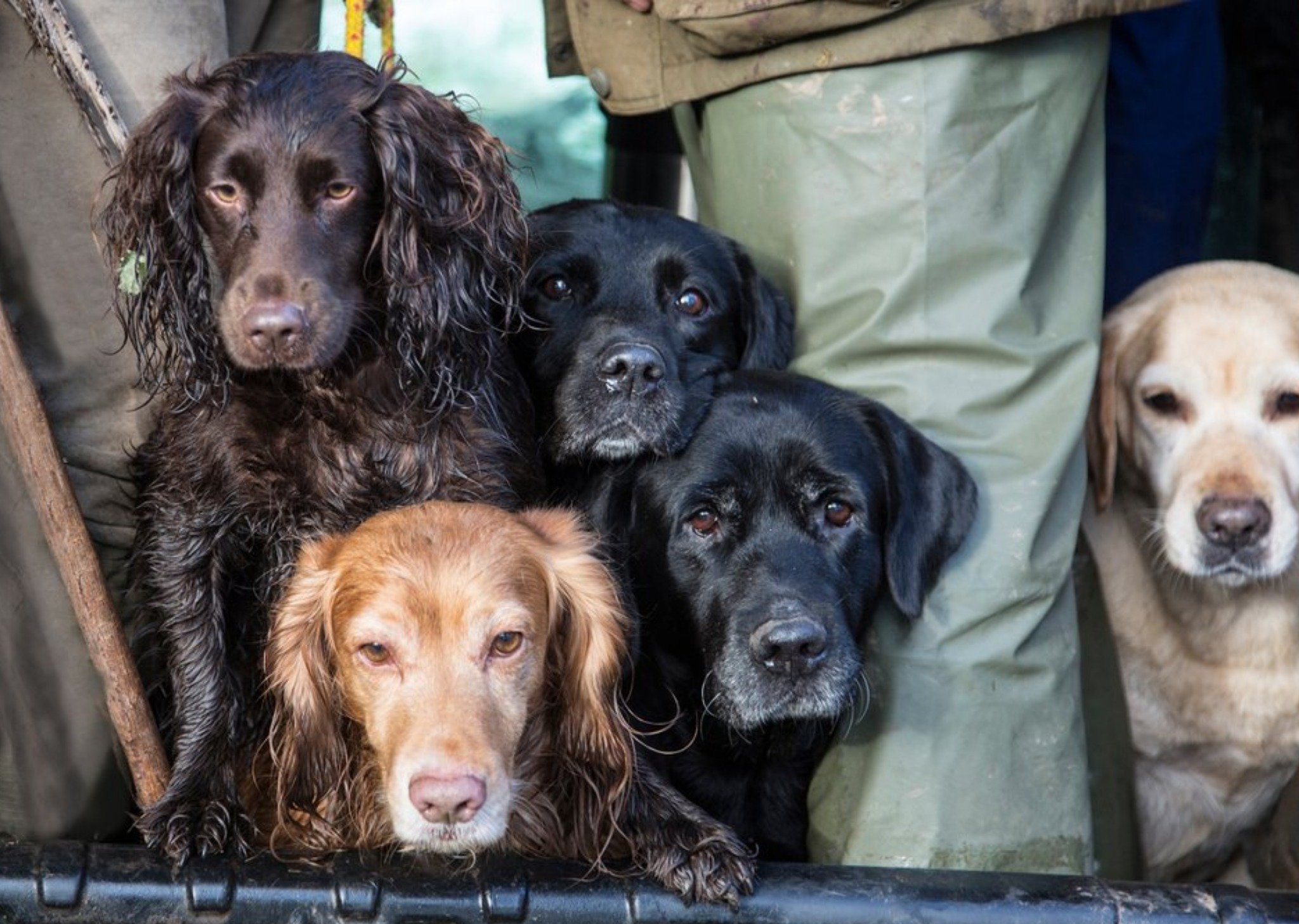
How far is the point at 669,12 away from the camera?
10.1 feet

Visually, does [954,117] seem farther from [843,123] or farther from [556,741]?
[556,741]

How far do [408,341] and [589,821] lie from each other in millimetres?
895

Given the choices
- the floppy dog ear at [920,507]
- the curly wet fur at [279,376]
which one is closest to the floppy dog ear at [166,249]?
the curly wet fur at [279,376]

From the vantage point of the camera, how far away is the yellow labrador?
3451mm

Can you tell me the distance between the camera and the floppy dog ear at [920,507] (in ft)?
9.98

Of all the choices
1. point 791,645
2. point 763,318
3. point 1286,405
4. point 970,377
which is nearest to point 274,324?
point 791,645

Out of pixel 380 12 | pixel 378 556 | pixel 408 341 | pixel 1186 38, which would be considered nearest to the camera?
pixel 378 556

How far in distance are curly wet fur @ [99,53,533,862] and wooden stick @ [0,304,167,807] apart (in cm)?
16

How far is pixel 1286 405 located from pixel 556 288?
→ 1568mm

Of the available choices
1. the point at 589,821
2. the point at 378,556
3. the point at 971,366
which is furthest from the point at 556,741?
the point at 971,366

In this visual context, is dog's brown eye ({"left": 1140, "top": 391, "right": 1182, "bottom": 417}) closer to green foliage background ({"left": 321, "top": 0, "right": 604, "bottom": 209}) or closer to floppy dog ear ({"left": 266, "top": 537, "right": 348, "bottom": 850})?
floppy dog ear ({"left": 266, "top": 537, "right": 348, "bottom": 850})

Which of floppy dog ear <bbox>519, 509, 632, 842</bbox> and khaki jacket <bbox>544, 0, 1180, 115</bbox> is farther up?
khaki jacket <bbox>544, 0, 1180, 115</bbox>

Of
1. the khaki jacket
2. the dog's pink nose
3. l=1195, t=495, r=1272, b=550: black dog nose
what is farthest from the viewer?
l=1195, t=495, r=1272, b=550: black dog nose

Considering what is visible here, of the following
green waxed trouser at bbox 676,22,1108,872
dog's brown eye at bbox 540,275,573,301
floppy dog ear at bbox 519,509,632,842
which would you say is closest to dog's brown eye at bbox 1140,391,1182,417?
green waxed trouser at bbox 676,22,1108,872
